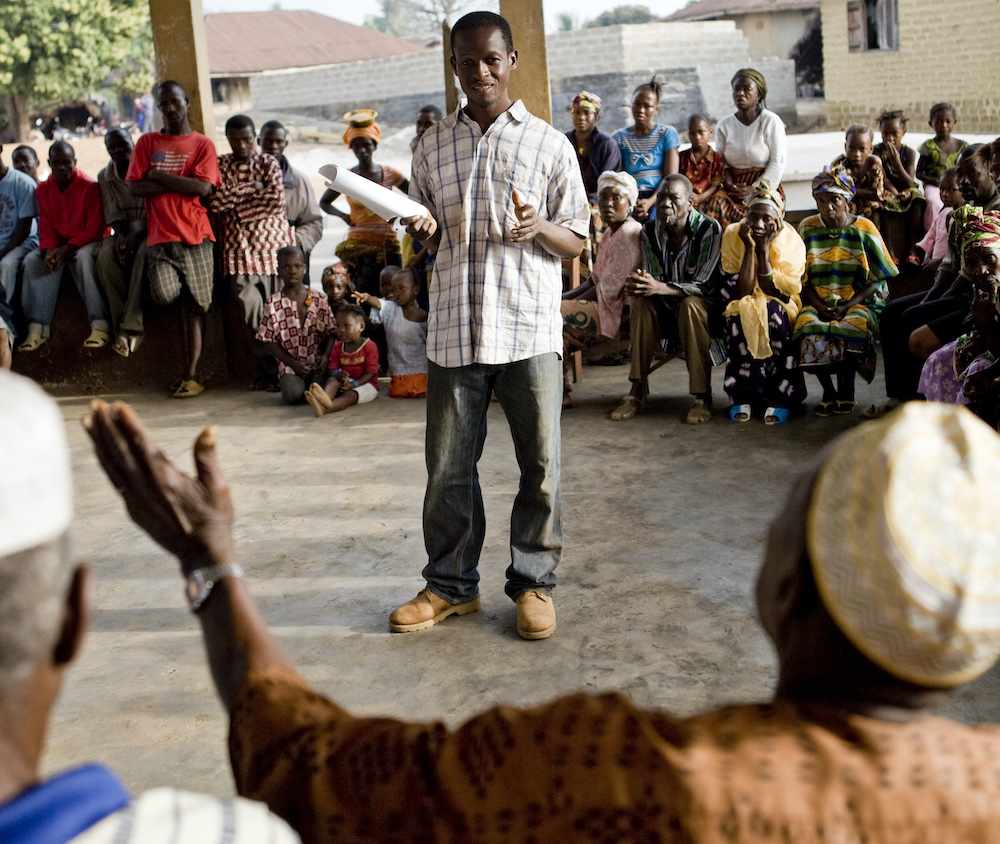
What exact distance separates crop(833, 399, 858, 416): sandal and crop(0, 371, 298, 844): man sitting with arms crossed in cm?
563

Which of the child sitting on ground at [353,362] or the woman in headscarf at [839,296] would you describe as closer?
the woman in headscarf at [839,296]

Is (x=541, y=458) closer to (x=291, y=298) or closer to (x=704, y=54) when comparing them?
(x=291, y=298)

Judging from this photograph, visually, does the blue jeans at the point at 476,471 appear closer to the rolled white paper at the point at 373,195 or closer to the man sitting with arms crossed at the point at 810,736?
the rolled white paper at the point at 373,195

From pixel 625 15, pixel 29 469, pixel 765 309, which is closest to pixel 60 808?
pixel 29 469

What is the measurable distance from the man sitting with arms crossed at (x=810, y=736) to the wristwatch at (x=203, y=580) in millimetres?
245

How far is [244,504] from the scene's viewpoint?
A: 512 cm

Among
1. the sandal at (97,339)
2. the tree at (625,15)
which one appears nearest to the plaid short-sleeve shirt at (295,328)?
the sandal at (97,339)

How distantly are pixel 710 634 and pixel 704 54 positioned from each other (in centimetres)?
2285

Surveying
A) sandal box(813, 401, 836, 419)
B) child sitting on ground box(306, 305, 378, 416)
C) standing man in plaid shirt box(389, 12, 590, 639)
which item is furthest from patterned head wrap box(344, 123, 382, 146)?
standing man in plaid shirt box(389, 12, 590, 639)

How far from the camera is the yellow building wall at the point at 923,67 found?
59.9 feet

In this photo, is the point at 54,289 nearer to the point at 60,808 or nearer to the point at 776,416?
the point at 776,416

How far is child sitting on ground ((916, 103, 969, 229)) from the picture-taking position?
25.0ft

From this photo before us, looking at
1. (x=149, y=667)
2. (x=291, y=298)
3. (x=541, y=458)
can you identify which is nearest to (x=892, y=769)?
(x=541, y=458)

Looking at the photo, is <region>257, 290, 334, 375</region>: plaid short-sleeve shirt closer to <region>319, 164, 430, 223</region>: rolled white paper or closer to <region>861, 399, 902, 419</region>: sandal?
<region>861, 399, 902, 419</region>: sandal
